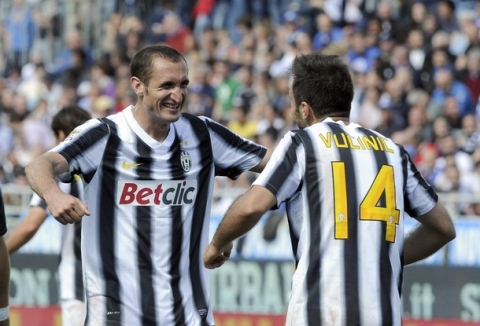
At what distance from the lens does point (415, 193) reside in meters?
5.85

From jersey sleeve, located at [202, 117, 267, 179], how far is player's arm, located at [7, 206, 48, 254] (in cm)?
203

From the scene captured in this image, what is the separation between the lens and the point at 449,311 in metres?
12.0

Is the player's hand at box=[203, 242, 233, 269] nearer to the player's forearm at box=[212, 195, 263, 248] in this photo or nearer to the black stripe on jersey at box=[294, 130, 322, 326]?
the player's forearm at box=[212, 195, 263, 248]

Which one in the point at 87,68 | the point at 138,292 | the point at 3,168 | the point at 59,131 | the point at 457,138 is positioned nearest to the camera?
the point at 138,292

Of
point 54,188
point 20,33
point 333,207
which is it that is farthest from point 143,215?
point 20,33

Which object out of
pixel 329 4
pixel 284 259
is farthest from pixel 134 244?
pixel 329 4

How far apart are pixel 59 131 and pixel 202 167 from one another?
193 cm

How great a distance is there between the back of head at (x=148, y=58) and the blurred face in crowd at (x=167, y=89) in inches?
0.8

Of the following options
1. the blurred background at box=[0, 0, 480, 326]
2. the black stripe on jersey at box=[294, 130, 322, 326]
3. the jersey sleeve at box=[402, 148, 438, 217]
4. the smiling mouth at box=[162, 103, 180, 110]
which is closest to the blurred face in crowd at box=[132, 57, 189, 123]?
the smiling mouth at box=[162, 103, 180, 110]

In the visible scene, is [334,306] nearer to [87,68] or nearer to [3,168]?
[3,168]

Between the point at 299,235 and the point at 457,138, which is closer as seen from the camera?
the point at 299,235

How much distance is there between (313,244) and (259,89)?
1114 centimetres

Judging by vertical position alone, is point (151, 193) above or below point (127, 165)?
below

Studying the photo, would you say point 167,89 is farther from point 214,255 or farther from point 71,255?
point 71,255
